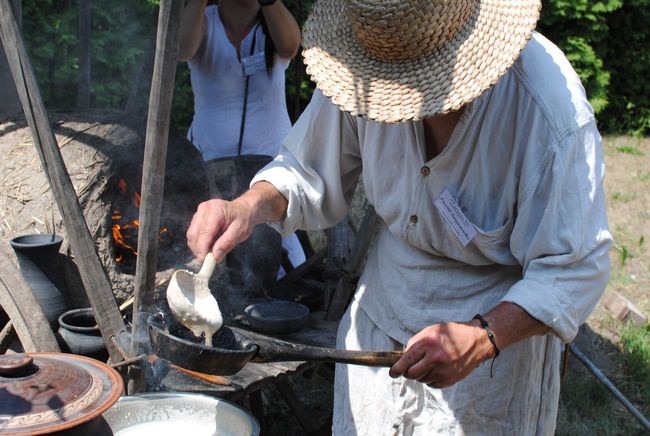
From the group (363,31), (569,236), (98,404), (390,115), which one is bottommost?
(98,404)

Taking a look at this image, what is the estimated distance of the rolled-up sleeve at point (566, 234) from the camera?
1.99 metres

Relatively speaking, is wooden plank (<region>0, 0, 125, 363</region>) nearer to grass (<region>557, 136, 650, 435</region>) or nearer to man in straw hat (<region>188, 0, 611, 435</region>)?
man in straw hat (<region>188, 0, 611, 435</region>)

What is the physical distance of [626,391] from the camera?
201 inches

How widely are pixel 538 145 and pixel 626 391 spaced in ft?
12.0

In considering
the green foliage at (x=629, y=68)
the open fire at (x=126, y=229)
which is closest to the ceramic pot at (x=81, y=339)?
the open fire at (x=126, y=229)

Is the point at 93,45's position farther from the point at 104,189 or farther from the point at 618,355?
the point at 618,355

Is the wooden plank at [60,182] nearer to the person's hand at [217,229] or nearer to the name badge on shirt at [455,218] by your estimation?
the person's hand at [217,229]

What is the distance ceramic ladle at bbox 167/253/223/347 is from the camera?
204 centimetres

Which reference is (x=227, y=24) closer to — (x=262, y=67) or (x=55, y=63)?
(x=262, y=67)

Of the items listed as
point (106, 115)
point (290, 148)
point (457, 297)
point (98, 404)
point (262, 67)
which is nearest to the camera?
point (98, 404)

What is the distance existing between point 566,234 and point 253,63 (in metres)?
2.98

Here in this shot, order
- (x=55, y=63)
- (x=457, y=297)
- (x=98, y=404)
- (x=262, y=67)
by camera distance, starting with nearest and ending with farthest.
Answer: (x=98, y=404) → (x=457, y=297) → (x=262, y=67) → (x=55, y=63)

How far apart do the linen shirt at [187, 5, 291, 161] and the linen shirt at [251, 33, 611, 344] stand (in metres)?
2.22

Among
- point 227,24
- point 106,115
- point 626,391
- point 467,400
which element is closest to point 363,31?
point 467,400
